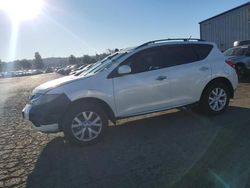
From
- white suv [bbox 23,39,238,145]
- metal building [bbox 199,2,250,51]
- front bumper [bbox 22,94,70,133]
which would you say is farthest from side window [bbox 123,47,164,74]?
metal building [bbox 199,2,250,51]

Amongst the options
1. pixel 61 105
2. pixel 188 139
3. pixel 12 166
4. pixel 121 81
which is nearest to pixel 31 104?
pixel 61 105

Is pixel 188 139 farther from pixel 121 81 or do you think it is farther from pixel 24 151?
pixel 24 151

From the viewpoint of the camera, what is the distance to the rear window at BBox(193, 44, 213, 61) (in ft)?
22.8

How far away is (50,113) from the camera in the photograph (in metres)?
5.48

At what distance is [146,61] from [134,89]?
28.6 inches

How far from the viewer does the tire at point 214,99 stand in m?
6.97

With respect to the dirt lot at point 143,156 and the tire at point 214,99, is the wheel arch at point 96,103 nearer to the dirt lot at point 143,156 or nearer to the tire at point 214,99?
the dirt lot at point 143,156

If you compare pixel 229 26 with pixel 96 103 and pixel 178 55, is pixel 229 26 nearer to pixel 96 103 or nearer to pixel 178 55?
pixel 178 55

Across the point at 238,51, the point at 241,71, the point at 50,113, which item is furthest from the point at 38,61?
the point at 50,113

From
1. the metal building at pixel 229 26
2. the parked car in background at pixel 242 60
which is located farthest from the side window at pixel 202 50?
the metal building at pixel 229 26

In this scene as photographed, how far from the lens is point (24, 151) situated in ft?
19.0

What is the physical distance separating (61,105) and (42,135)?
169 centimetres

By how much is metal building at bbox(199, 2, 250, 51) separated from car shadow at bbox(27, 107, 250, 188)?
21.4 meters

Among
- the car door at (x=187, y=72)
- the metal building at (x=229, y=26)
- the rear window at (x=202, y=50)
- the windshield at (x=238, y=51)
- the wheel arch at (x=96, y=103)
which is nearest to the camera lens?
the wheel arch at (x=96, y=103)
